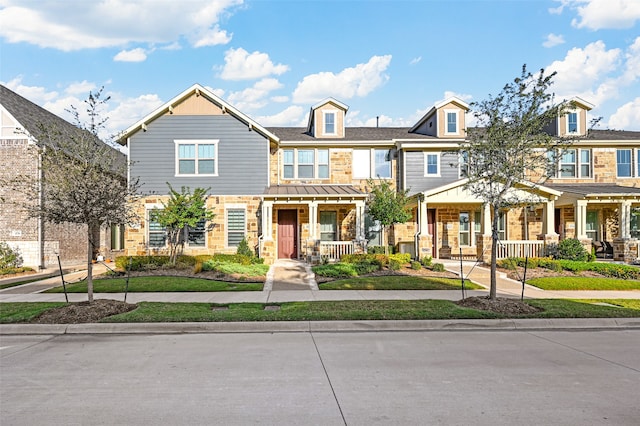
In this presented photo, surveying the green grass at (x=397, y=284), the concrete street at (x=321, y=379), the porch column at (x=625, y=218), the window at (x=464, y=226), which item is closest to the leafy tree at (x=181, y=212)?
the green grass at (x=397, y=284)

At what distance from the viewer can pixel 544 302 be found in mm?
10273

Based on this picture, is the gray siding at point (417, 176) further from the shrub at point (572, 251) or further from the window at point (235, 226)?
the window at point (235, 226)

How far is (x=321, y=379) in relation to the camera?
17.2ft

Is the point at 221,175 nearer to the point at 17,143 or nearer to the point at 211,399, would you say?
the point at 17,143

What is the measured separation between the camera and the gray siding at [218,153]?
1908 centimetres

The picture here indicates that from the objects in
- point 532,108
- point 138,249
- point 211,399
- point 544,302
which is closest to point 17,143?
point 138,249

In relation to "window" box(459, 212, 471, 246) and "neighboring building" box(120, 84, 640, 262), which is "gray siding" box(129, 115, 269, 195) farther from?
"window" box(459, 212, 471, 246)

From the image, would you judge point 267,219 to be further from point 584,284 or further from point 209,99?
point 584,284

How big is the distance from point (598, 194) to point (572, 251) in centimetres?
318

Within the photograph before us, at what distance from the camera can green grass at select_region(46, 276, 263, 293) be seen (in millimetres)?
12469

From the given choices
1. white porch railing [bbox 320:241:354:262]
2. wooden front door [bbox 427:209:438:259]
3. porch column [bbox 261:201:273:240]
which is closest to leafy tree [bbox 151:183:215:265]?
porch column [bbox 261:201:273:240]

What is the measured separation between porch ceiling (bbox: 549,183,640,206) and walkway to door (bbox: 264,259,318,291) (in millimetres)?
13127

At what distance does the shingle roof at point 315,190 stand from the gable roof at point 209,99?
8.17ft

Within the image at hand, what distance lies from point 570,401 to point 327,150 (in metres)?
17.4
